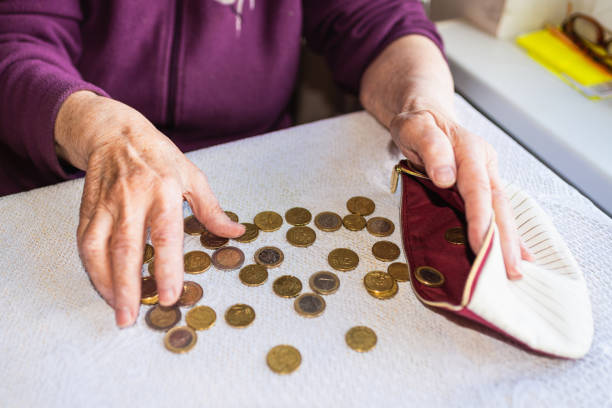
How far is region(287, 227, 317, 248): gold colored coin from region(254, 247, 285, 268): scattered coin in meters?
0.03

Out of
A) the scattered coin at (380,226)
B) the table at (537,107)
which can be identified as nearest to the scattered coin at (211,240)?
the scattered coin at (380,226)

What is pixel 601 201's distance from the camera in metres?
0.88

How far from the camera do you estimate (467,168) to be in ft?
2.22

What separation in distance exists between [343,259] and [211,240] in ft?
0.66

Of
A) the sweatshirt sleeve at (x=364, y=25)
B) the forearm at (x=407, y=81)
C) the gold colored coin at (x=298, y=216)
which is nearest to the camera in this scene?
the gold colored coin at (x=298, y=216)

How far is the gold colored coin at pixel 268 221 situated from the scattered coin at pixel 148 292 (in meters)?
0.18

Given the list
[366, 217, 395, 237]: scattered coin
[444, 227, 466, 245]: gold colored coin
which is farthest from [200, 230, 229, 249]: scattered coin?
[444, 227, 466, 245]: gold colored coin

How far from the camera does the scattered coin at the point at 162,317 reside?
0.63 m

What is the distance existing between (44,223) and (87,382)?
0.30m

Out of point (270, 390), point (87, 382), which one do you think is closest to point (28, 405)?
point (87, 382)

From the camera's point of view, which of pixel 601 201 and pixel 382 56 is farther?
pixel 382 56

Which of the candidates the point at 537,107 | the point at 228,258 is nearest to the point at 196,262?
the point at 228,258

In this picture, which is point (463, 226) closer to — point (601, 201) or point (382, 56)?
point (601, 201)

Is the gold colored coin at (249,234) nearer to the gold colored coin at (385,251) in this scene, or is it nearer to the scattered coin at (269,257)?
the scattered coin at (269,257)
